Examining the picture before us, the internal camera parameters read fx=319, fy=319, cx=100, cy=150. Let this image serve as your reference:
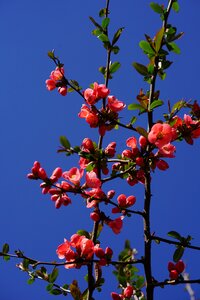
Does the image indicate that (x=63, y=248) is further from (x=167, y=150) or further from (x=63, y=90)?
(x=63, y=90)

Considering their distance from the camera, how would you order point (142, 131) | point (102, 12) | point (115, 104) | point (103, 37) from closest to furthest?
1. point (142, 131)
2. point (115, 104)
3. point (103, 37)
4. point (102, 12)

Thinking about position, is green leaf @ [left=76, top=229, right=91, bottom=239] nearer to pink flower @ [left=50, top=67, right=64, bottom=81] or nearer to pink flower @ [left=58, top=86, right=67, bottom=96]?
pink flower @ [left=58, top=86, right=67, bottom=96]

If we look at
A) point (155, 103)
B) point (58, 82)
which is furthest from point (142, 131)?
point (58, 82)

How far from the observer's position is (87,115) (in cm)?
179

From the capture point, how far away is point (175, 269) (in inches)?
68.4

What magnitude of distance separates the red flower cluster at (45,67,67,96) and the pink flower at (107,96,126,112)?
A: 16.0 inches

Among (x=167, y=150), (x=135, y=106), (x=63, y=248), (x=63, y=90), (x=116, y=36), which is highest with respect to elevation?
(x=116, y=36)

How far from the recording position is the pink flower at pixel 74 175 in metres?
1.82

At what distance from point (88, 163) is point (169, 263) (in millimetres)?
717

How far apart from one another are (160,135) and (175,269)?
0.74 meters

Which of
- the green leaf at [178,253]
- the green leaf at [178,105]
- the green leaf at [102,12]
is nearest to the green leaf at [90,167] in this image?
the green leaf at [178,105]

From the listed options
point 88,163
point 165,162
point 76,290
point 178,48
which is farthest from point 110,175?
point 178,48

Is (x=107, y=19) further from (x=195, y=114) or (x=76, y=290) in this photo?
(x=76, y=290)

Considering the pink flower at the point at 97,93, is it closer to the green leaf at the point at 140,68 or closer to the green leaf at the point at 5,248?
the green leaf at the point at 140,68
